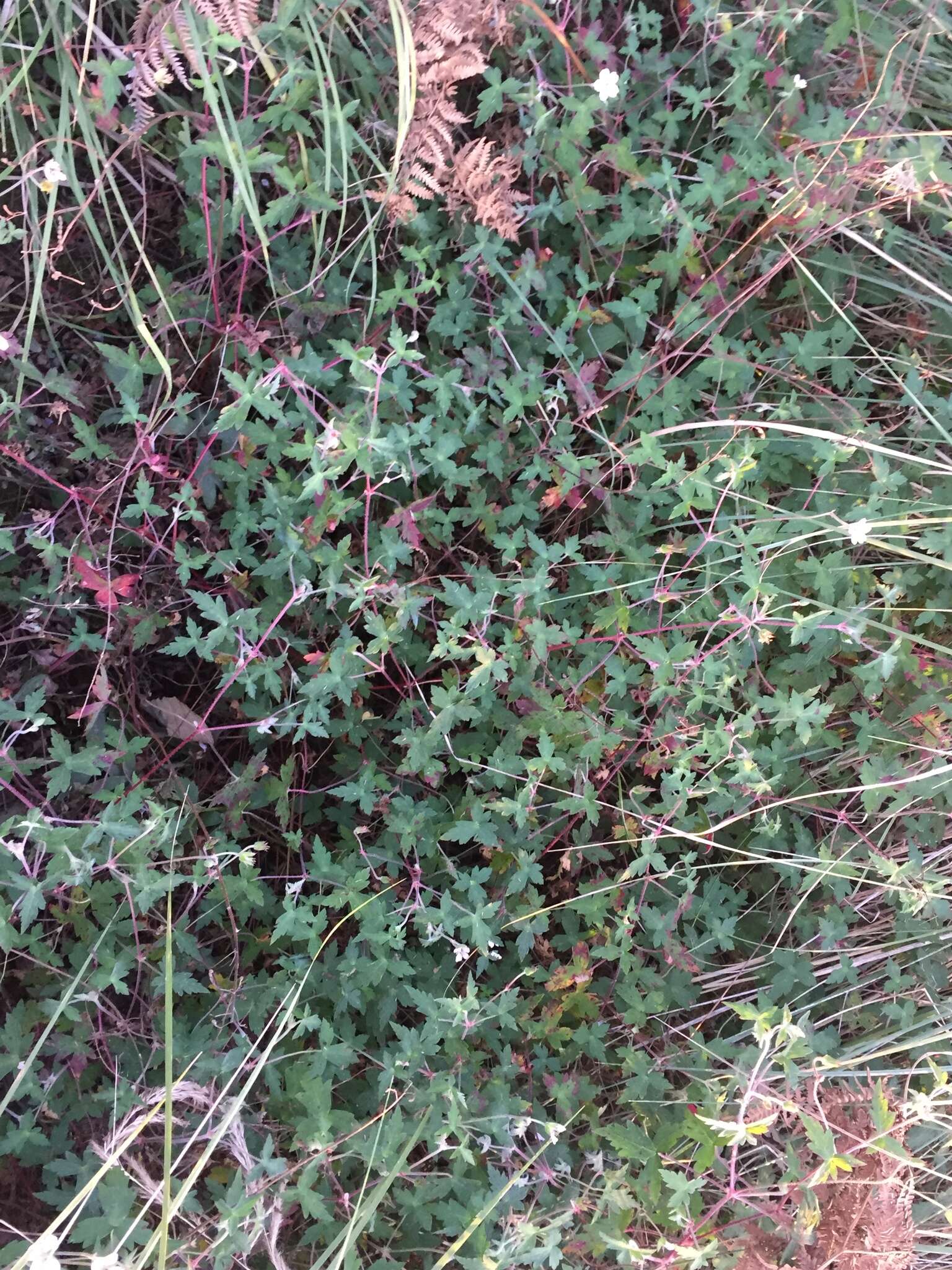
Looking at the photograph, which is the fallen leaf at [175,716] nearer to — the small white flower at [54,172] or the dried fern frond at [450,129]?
the small white flower at [54,172]

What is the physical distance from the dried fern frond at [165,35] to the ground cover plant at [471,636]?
0.02 meters

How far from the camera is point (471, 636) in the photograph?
2557mm

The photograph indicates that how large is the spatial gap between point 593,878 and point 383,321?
1.92 meters

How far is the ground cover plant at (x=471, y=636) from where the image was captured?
2363 millimetres

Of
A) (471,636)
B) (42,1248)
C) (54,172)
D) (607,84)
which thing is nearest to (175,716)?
(471,636)

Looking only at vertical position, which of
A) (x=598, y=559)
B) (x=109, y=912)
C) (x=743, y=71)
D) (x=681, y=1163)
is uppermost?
(x=743, y=71)

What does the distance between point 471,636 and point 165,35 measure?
6.08ft

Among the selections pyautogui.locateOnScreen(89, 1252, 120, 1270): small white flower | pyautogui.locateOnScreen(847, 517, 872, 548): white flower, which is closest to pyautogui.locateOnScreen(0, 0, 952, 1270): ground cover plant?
pyautogui.locateOnScreen(847, 517, 872, 548): white flower

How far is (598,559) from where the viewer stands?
2832mm

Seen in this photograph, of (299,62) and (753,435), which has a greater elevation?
(299,62)

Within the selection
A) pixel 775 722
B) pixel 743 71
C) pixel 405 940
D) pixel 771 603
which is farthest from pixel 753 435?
pixel 405 940

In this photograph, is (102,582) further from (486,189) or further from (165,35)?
(486,189)

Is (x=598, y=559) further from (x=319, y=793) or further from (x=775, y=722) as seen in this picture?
(x=319, y=793)

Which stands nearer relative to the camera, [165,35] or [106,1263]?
[106,1263]
